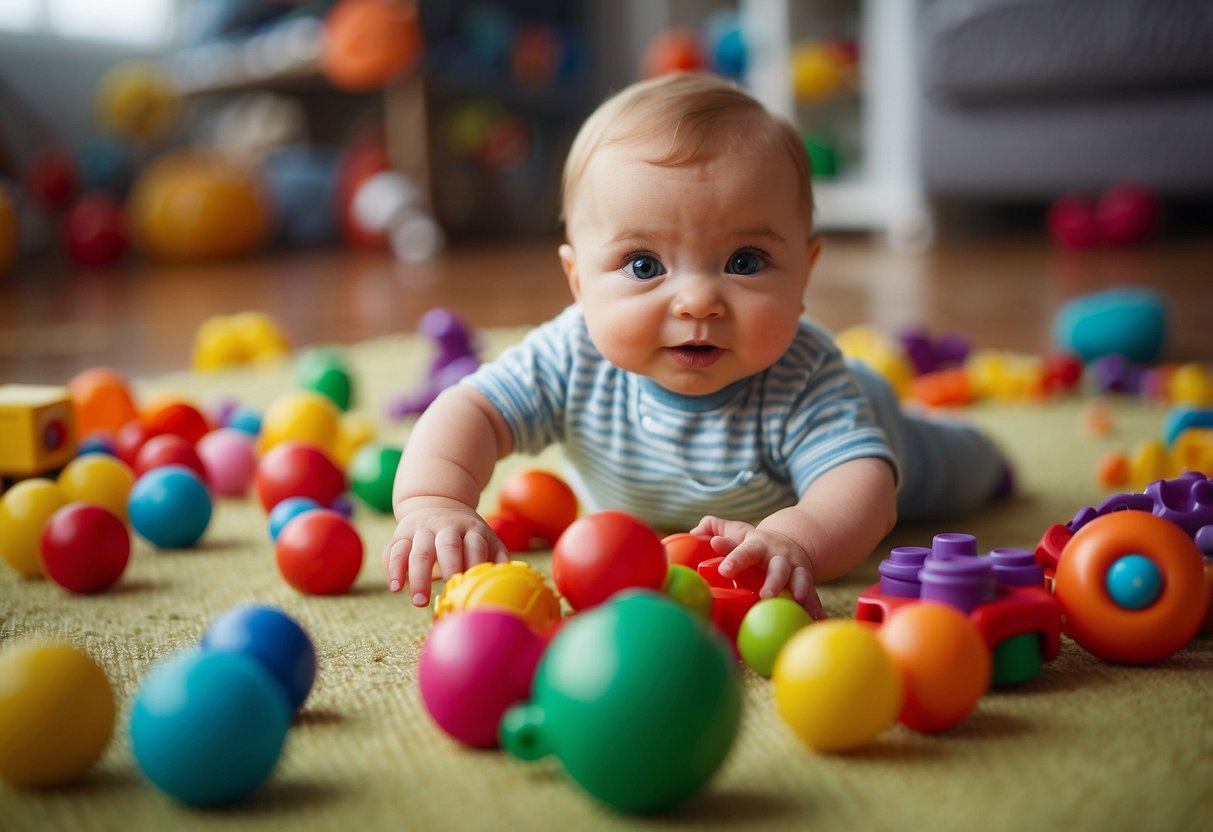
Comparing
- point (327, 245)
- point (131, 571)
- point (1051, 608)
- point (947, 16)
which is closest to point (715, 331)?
point (1051, 608)

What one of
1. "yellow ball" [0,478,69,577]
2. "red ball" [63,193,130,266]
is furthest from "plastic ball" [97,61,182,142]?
"yellow ball" [0,478,69,577]

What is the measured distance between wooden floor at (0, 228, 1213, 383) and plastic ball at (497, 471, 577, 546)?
41.6 inches

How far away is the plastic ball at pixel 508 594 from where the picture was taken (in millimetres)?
681

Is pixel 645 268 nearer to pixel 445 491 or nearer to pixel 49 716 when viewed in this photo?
pixel 445 491

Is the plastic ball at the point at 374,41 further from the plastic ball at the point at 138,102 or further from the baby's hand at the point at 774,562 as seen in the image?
the baby's hand at the point at 774,562

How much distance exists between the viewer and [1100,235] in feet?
10.3

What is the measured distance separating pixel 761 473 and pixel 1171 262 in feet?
7.10

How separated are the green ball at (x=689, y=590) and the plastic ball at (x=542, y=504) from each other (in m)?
0.28

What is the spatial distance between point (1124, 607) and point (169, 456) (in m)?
0.83

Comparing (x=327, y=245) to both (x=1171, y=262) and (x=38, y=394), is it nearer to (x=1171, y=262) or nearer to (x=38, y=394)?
(x=1171, y=262)

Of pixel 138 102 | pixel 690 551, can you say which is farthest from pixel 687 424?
pixel 138 102

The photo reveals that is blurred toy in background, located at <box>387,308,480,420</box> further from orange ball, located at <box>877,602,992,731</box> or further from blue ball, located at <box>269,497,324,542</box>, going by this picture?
orange ball, located at <box>877,602,992,731</box>

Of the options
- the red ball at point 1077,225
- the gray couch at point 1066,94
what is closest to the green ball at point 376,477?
the gray couch at point 1066,94

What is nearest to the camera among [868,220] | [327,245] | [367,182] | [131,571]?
[131,571]
